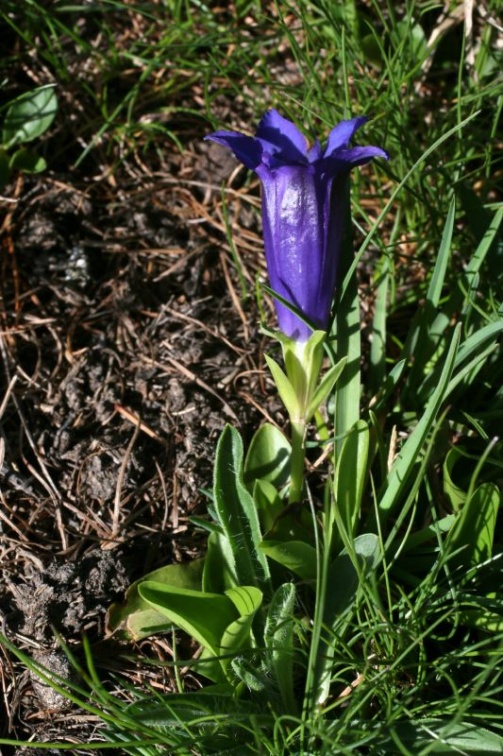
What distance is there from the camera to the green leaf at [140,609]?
1608 millimetres

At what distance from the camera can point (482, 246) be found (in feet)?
5.70

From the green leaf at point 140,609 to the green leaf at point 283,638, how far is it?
0.82 feet

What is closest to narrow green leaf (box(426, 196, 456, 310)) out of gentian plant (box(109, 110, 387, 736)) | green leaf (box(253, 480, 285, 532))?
Result: gentian plant (box(109, 110, 387, 736))

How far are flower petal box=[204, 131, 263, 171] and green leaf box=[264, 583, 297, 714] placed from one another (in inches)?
29.0

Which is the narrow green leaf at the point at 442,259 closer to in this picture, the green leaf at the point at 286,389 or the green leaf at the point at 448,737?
the green leaf at the point at 286,389

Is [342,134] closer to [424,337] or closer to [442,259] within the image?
[442,259]

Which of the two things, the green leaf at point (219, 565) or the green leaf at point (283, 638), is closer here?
the green leaf at point (283, 638)

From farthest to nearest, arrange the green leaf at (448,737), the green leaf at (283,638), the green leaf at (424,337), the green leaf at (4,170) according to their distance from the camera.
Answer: the green leaf at (4,170) < the green leaf at (424,337) < the green leaf at (283,638) < the green leaf at (448,737)

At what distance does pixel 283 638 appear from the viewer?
1446 millimetres


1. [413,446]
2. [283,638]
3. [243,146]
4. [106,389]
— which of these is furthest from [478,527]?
[106,389]

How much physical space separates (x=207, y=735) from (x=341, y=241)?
89 centimetres

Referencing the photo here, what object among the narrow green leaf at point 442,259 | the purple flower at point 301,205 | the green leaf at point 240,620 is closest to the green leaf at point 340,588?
the green leaf at point 240,620

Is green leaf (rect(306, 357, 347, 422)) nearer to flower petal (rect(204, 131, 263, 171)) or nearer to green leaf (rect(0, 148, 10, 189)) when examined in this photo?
flower petal (rect(204, 131, 263, 171))

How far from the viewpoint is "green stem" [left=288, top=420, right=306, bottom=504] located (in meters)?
1.60
